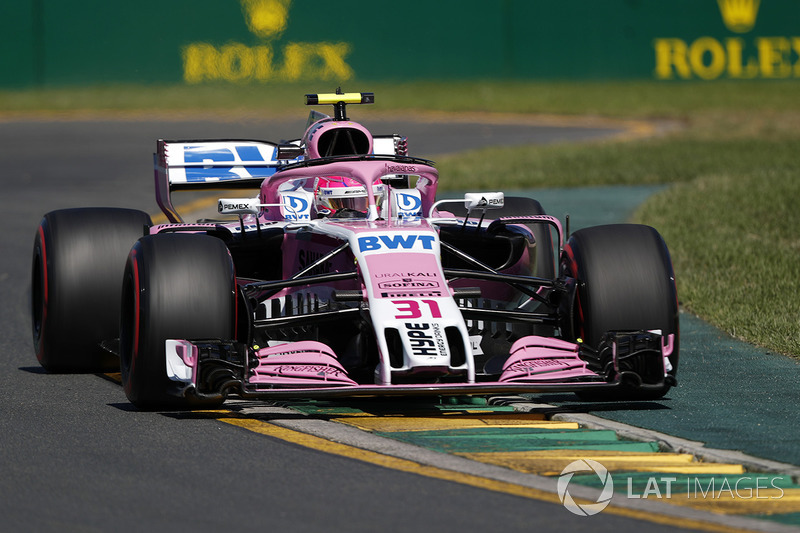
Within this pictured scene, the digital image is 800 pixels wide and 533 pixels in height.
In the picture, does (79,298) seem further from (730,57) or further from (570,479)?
(730,57)

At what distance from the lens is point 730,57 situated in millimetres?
33094

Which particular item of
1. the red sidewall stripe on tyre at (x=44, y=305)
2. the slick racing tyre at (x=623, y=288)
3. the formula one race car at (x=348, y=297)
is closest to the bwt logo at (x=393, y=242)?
the formula one race car at (x=348, y=297)

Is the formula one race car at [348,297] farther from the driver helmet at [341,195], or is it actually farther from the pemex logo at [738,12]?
the pemex logo at [738,12]

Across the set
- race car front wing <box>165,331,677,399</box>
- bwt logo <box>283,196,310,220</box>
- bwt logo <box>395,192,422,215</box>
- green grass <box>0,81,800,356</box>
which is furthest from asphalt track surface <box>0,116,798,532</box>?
green grass <box>0,81,800,356</box>

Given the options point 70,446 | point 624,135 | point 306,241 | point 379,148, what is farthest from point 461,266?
point 624,135

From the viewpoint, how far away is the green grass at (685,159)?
10.1 meters

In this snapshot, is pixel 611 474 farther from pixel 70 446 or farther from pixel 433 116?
pixel 433 116

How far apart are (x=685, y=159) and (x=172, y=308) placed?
14.0 m

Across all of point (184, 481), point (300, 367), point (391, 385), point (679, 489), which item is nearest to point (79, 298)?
point (300, 367)

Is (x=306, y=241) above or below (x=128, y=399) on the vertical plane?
above

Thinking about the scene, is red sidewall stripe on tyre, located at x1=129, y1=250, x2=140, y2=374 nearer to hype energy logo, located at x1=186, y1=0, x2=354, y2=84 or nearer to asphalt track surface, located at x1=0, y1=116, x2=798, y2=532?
asphalt track surface, located at x1=0, y1=116, x2=798, y2=532

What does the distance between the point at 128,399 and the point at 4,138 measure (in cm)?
1762

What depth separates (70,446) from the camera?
19.6 ft

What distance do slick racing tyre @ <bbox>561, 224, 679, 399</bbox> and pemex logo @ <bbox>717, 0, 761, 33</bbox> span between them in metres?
26.2
